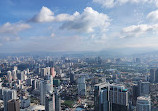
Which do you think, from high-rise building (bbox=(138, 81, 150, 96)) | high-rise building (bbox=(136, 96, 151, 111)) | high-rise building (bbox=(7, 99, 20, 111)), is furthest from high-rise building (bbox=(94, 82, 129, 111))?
high-rise building (bbox=(138, 81, 150, 96))

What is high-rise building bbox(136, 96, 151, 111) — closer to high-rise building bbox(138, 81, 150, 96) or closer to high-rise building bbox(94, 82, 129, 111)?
high-rise building bbox(94, 82, 129, 111)

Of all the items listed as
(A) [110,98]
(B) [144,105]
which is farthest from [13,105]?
(B) [144,105]

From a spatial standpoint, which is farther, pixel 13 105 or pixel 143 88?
pixel 143 88

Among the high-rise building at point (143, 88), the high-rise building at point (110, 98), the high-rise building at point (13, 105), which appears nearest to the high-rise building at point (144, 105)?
the high-rise building at point (110, 98)

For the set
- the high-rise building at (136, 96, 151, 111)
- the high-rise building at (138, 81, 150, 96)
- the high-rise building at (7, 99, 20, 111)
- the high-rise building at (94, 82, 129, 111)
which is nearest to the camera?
the high-rise building at (136, 96, 151, 111)

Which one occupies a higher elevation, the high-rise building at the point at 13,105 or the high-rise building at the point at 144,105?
the high-rise building at the point at 144,105

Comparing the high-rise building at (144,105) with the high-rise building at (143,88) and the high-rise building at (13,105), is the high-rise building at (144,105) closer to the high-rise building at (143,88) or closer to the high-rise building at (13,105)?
the high-rise building at (143,88)

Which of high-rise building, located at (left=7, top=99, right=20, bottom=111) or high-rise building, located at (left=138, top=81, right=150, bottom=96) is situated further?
high-rise building, located at (left=138, top=81, right=150, bottom=96)

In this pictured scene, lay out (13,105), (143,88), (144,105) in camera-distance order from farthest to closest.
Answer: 1. (143,88)
2. (13,105)
3. (144,105)

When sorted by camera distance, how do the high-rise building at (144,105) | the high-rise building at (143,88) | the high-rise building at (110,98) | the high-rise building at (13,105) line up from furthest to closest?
the high-rise building at (143,88), the high-rise building at (13,105), the high-rise building at (110,98), the high-rise building at (144,105)

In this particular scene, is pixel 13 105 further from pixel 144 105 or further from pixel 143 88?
pixel 143 88
